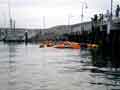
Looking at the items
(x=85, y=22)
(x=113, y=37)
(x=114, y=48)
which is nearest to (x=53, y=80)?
(x=114, y=48)

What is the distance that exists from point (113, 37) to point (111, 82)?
5372cm

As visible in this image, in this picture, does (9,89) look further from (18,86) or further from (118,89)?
(118,89)

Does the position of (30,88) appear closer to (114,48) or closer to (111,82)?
(111,82)

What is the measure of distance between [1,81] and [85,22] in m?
122

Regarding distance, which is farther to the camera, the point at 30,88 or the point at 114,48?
the point at 114,48

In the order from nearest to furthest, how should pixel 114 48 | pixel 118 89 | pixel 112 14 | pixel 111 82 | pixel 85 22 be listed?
pixel 118 89
pixel 111 82
pixel 114 48
pixel 112 14
pixel 85 22

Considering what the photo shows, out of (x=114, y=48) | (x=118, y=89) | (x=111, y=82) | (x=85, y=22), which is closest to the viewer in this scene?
(x=118, y=89)

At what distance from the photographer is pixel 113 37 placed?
7431cm

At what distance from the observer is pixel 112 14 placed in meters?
79.2

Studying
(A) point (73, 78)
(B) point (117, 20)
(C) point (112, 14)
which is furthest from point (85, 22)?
(A) point (73, 78)

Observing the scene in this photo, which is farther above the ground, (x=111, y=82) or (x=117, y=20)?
(x=117, y=20)

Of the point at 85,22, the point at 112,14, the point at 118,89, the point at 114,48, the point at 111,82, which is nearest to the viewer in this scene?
the point at 118,89

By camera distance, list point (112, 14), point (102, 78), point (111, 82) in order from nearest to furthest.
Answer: point (111, 82) < point (102, 78) < point (112, 14)

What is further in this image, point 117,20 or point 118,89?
point 117,20
